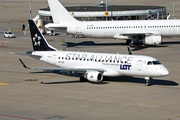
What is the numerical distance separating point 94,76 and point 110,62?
2927 mm

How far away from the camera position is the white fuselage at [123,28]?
72625 millimetres

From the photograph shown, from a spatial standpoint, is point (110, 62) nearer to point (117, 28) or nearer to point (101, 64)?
point (101, 64)

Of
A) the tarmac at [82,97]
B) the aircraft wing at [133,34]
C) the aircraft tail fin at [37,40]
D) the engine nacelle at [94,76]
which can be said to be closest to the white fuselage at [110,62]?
the aircraft tail fin at [37,40]

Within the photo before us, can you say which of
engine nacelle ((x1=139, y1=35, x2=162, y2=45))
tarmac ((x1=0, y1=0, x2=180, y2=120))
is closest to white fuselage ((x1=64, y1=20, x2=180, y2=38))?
engine nacelle ((x1=139, y1=35, x2=162, y2=45))

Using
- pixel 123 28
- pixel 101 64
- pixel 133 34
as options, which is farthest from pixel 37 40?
pixel 123 28

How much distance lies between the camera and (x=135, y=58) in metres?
37.0

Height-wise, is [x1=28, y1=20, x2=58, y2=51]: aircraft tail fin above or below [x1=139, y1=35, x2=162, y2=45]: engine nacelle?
above

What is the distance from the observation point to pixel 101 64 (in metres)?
38.7

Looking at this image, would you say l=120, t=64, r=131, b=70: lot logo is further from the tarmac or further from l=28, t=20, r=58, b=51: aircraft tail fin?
l=28, t=20, r=58, b=51: aircraft tail fin

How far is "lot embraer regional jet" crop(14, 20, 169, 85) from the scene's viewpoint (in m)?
36.0

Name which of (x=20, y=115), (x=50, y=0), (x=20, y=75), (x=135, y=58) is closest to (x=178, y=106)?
(x=135, y=58)

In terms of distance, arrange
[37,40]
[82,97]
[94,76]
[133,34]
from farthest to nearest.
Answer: [133,34] < [37,40] < [94,76] < [82,97]

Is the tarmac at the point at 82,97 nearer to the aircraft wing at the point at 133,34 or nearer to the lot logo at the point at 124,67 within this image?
the lot logo at the point at 124,67

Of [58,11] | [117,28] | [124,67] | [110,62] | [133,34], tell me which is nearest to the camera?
[124,67]
